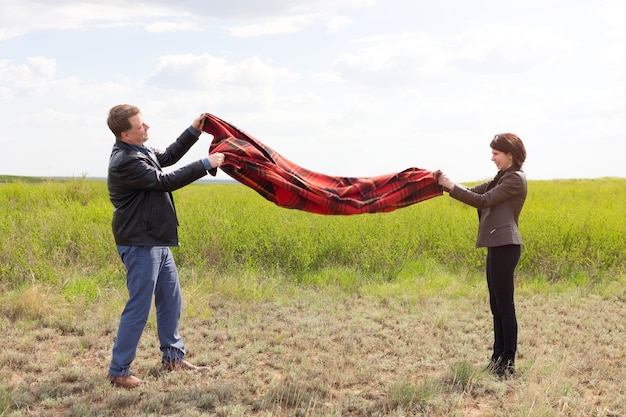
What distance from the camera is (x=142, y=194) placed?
401 centimetres

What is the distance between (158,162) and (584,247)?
281 inches

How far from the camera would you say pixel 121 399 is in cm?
402

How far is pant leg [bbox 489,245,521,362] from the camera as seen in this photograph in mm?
4129

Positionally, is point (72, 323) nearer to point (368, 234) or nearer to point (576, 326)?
point (368, 234)

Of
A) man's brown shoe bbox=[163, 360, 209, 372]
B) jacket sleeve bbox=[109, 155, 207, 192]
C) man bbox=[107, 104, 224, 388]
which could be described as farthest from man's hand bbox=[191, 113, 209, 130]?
man's brown shoe bbox=[163, 360, 209, 372]

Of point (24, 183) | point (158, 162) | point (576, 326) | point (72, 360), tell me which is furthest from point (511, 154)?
point (24, 183)

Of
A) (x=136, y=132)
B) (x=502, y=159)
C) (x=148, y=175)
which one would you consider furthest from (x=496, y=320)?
(x=136, y=132)

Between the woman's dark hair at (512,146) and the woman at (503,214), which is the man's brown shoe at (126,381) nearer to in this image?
the woman at (503,214)

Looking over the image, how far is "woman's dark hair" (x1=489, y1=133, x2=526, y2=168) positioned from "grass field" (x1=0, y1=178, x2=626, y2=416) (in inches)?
65.5

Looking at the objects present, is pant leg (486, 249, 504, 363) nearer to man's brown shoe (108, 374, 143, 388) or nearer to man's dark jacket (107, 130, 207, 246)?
man's dark jacket (107, 130, 207, 246)

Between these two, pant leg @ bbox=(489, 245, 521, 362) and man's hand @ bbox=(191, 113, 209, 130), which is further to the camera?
man's hand @ bbox=(191, 113, 209, 130)

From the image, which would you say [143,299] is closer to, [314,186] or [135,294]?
[135,294]

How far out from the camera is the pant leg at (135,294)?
403 centimetres

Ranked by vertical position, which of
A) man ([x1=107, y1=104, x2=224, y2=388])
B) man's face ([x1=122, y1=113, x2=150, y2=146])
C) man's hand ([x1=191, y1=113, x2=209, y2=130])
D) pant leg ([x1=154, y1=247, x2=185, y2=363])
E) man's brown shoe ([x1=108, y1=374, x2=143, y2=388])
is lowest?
man's brown shoe ([x1=108, y1=374, x2=143, y2=388])
